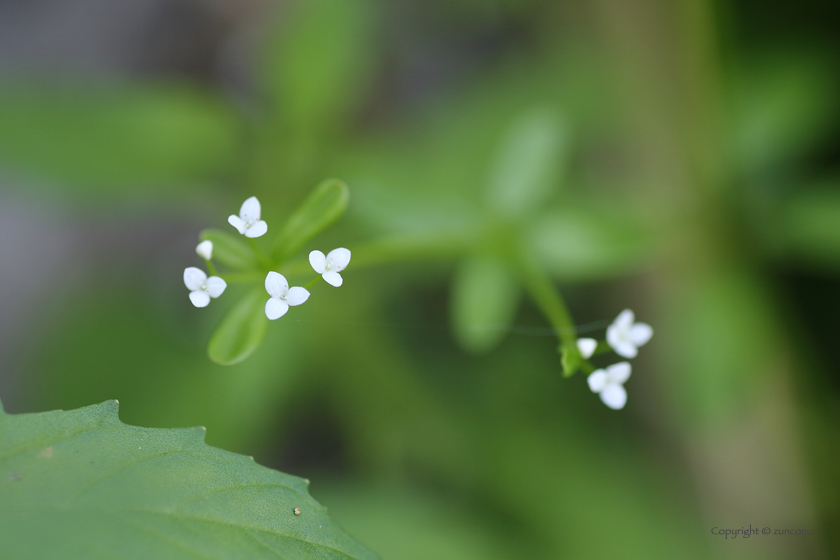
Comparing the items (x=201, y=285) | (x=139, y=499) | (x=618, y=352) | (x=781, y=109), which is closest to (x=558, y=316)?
(x=618, y=352)

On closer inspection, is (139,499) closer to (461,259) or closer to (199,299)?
(199,299)

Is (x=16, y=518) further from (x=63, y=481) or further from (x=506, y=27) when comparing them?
(x=506, y=27)

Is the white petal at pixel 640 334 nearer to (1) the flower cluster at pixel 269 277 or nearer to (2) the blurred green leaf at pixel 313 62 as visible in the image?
(1) the flower cluster at pixel 269 277

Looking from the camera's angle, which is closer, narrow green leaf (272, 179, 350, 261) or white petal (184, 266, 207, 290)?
white petal (184, 266, 207, 290)

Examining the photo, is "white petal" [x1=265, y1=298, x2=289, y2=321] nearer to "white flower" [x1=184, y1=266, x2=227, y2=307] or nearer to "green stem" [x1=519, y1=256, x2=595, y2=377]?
"white flower" [x1=184, y1=266, x2=227, y2=307]

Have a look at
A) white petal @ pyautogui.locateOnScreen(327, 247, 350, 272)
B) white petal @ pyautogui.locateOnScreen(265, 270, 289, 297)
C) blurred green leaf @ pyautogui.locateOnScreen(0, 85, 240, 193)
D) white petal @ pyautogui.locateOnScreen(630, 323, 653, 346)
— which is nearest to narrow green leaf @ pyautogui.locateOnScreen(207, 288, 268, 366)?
white petal @ pyautogui.locateOnScreen(265, 270, 289, 297)

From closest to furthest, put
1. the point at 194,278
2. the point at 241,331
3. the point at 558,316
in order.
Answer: the point at 194,278 < the point at 241,331 < the point at 558,316

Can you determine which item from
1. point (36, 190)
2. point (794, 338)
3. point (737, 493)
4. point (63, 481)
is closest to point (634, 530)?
point (737, 493)
